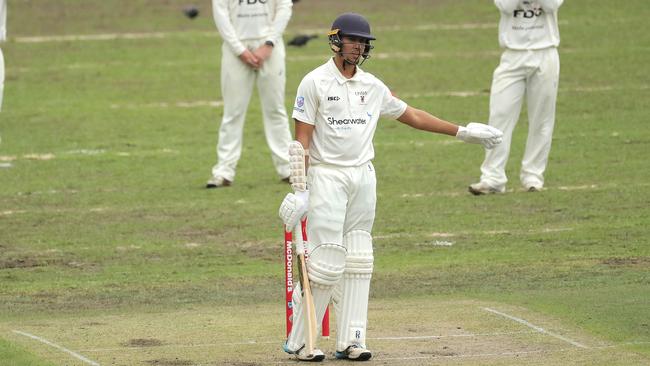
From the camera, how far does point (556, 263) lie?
12.3 metres

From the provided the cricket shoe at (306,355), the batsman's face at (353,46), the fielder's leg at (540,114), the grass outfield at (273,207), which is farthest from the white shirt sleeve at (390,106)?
the fielder's leg at (540,114)

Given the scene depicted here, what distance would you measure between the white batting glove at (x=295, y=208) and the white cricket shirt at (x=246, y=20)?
6885 mm

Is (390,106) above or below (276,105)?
above

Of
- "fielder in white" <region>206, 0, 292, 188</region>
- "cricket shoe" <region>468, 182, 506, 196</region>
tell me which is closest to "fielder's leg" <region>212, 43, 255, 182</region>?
"fielder in white" <region>206, 0, 292, 188</region>

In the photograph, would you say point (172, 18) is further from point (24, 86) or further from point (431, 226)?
point (431, 226)

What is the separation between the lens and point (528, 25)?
15164 millimetres

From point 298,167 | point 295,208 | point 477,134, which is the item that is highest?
point 477,134

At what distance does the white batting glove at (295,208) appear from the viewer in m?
8.89

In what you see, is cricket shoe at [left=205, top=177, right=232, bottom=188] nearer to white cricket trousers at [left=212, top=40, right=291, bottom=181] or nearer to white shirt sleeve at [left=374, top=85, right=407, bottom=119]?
white cricket trousers at [left=212, top=40, right=291, bottom=181]

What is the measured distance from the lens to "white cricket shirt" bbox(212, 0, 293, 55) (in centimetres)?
1567

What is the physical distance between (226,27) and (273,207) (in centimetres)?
209

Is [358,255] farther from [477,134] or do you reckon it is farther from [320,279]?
[477,134]

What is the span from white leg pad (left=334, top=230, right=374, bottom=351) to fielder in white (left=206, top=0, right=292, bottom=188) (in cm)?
676

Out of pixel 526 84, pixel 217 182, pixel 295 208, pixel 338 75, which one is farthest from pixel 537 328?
pixel 217 182
